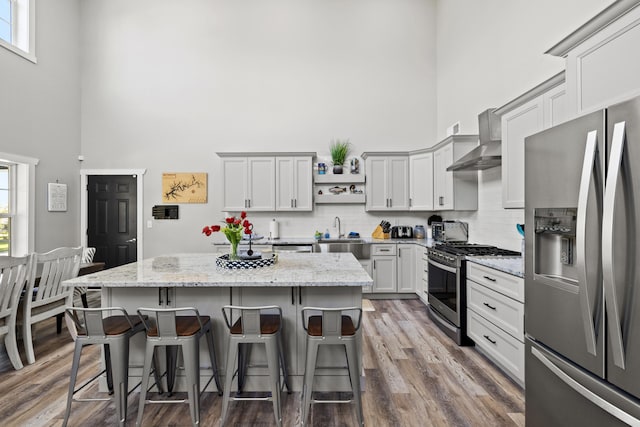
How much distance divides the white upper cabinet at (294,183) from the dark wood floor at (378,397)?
262 cm

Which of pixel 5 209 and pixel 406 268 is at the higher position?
pixel 5 209

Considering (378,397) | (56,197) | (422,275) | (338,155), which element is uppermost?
(338,155)

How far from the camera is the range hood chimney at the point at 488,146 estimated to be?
124 inches

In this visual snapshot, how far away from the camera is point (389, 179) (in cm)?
523

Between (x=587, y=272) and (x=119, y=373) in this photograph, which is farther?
(x=119, y=373)

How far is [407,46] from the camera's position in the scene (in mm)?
5566

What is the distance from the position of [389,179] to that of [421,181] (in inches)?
19.6

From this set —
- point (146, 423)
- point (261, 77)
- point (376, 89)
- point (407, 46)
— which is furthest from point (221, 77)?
point (146, 423)

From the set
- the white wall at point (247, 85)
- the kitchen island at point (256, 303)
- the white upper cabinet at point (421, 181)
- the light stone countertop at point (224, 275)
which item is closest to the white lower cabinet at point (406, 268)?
the white upper cabinet at point (421, 181)

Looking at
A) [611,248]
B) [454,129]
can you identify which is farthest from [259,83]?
[611,248]

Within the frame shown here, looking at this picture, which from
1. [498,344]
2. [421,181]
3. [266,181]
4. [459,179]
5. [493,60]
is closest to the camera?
[498,344]

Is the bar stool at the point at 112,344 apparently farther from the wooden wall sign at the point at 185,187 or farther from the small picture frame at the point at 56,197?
the small picture frame at the point at 56,197

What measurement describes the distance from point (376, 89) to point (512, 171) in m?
3.38

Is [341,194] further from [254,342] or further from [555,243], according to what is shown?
[555,243]
